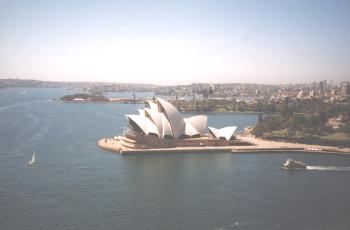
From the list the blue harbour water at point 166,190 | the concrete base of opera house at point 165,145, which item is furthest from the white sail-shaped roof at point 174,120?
the blue harbour water at point 166,190

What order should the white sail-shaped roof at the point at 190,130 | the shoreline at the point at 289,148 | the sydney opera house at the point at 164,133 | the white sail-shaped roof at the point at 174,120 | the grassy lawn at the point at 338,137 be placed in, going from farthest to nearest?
the grassy lawn at the point at 338,137 < the white sail-shaped roof at the point at 190,130 < the white sail-shaped roof at the point at 174,120 < the shoreline at the point at 289,148 < the sydney opera house at the point at 164,133

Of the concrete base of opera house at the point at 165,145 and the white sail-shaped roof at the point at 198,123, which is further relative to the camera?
the white sail-shaped roof at the point at 198,123

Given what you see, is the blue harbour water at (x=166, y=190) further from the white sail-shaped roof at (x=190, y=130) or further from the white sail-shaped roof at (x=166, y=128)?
the white sail-shaped roof at (x=190, y=130)

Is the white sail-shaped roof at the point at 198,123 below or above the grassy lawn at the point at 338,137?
above

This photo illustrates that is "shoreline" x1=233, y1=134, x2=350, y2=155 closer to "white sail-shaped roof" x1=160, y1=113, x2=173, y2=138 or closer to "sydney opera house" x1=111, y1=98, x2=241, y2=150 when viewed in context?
"sydney opera house" x1=111, y1=98, x2=241, y2=150

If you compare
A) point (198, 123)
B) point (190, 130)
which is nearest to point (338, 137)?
point (198, 123)

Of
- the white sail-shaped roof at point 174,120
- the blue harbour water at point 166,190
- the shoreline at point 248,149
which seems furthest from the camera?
the white sail-shaped roof at point 174,120
